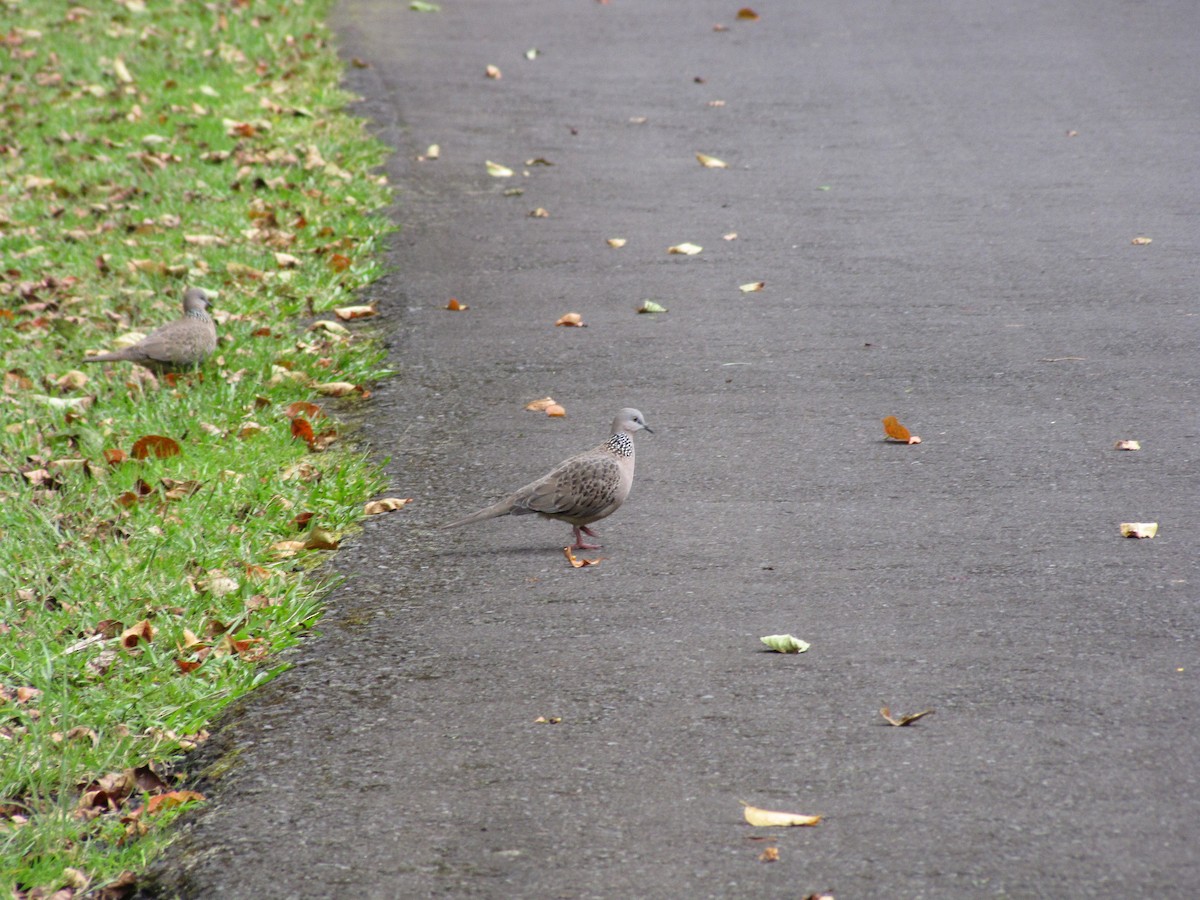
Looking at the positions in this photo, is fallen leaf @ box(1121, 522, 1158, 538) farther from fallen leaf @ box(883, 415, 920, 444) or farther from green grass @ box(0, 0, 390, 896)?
green grass @ box(0, 0, 390, 896)

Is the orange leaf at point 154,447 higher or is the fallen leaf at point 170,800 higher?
the fallen leaf at point 170,800

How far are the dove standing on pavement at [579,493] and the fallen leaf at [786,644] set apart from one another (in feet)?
3.16

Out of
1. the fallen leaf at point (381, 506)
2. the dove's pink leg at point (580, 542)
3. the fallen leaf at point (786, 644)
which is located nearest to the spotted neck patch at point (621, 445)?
the dove's pink leg at point (580, 542)

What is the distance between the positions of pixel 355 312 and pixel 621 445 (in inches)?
111

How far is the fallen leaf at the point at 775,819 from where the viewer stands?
3254 millimetres

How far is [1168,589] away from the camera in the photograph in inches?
169

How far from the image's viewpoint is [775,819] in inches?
129

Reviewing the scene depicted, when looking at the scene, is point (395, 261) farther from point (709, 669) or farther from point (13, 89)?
point (13, 89)

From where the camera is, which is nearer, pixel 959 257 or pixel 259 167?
pixel 959 257

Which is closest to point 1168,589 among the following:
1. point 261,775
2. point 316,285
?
point 261,775

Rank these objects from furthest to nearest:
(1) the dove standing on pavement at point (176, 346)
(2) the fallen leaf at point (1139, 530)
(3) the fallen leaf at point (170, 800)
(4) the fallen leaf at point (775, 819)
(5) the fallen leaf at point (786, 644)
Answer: (1) the dove standing on pavement at point (176, 346), (2) the fallen leaf at point (1139, 530), (5) the fallen leaf at point (786, 644), (3) the fallen leaf at point (170, 800), (4) the fallen leaf at point (775, 819)

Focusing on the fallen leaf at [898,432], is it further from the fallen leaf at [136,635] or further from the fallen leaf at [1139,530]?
the fallen leaf at [136,635]

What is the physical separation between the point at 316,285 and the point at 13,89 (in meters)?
5.74

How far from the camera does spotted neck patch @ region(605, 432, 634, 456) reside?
4996mm
